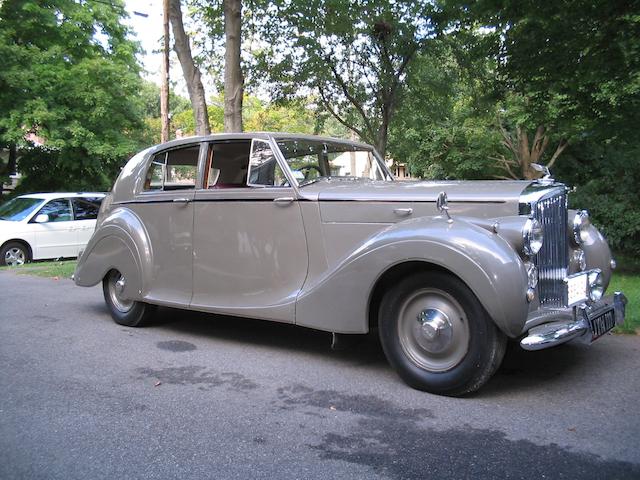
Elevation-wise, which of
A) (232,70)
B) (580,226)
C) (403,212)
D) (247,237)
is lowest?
(247,237)

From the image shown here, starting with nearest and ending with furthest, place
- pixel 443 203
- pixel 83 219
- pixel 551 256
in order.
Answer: pixel 443 203 → pixel 551 256 → pixel 83 219

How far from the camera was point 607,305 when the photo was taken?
4.13 meters

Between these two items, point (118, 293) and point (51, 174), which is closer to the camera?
point (118, 293)

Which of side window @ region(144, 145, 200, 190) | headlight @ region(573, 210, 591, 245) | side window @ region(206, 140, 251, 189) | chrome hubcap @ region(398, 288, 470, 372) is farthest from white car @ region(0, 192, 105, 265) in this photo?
headlight @ region(573, 210, 591, 245)

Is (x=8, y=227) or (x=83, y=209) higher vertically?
(x=83, y=209)

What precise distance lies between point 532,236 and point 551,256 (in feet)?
1.76

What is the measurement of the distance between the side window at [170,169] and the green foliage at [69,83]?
39.1ft

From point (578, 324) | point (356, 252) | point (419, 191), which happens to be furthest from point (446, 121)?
point (578, 324)

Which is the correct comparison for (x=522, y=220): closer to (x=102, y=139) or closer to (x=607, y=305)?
(x=607, y=305)

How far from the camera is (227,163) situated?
5.45 m

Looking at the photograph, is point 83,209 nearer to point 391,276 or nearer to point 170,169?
point 170,169

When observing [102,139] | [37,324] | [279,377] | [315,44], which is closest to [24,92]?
[102,139]

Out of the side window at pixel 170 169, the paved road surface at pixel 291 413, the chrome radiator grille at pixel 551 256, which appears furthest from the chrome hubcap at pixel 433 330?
the side window at pixel 170 169

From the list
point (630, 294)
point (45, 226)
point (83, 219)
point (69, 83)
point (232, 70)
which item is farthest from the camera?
point (69, 83)
